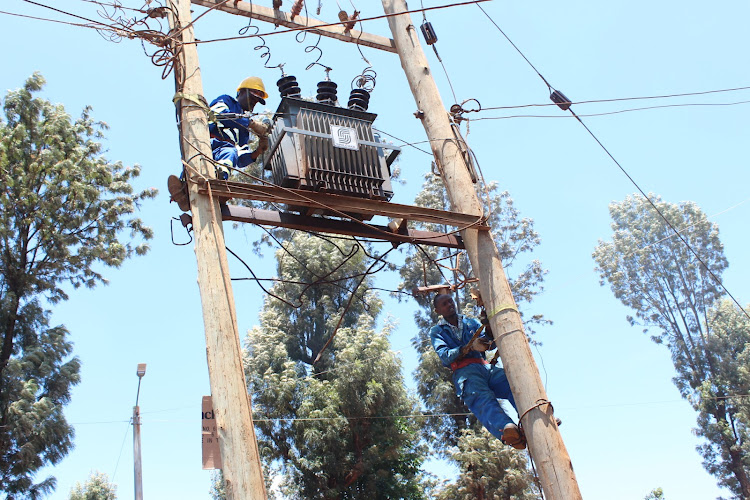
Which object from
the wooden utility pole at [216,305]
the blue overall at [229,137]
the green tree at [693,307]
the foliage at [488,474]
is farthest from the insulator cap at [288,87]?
the green tree at [693,307]

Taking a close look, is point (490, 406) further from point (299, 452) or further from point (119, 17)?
point (299, 452)

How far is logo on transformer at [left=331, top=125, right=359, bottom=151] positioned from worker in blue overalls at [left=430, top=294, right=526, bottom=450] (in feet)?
5.05

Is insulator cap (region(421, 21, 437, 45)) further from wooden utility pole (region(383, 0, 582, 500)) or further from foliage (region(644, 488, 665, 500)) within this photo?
foliage (region(644, 488, 665, 500))

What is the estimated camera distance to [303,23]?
6500 millimetres

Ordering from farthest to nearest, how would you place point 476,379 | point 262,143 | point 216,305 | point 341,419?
point 341,419
point 476,379
point 262,143
point 216,305

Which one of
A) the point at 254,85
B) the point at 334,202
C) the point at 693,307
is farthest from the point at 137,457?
the point at 693,307

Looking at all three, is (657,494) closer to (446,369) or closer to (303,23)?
(446,369)

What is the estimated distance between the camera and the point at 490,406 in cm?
512

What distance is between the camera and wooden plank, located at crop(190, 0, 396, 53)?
6.28 m

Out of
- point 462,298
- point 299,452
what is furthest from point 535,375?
point 462,298

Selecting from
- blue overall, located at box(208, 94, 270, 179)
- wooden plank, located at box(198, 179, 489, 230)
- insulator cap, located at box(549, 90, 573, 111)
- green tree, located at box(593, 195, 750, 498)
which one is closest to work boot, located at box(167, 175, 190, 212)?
wooden plank, located at box(198, 179, 489, 230)

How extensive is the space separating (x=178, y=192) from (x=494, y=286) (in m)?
2.37

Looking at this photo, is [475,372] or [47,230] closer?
[475,372]

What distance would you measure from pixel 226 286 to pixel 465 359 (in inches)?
88.9
